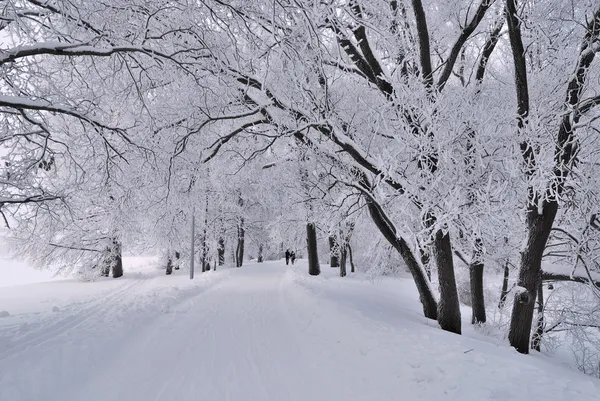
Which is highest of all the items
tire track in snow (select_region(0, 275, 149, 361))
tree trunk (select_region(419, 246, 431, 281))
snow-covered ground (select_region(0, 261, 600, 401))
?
tree trunk (select_region(419, 246, 431, 281))

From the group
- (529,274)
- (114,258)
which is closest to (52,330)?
(529,274)

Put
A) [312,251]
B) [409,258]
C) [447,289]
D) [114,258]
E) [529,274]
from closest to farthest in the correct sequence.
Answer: [529,274], [447,289], [409,258], [312,251], [114,258]

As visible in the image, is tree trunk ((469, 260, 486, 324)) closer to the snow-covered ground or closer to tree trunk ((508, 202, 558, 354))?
the snow-covered ground

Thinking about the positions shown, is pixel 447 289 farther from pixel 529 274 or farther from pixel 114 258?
pixel 114 258

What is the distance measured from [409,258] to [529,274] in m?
2.47

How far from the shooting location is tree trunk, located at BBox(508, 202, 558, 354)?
6.77m

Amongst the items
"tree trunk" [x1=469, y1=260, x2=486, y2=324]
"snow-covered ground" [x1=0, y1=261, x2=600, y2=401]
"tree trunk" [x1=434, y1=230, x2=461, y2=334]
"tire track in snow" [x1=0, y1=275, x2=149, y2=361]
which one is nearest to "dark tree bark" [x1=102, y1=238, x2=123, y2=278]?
"tire track in snow" [x1=0, y1=275, x2=149, y2=361]

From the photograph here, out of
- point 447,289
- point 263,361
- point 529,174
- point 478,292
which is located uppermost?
point 529,174

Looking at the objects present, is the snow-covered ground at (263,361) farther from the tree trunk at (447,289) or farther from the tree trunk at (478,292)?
the tree trunk at (478,292)

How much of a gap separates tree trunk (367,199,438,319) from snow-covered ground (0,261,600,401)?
57cm

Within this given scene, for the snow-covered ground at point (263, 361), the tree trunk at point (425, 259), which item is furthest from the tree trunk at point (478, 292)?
the snow-covered ground at point (263, 361)

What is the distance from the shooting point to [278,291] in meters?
14.2

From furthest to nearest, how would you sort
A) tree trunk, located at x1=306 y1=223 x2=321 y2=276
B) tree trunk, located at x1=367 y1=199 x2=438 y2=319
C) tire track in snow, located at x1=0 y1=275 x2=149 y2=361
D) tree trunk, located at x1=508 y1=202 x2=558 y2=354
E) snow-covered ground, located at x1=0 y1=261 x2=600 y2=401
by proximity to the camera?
tree trunk, located at x1=306 y1=223 x2=321 y2=276 < tree trunk, located at x1=367 y1=199 x2=438 y2=319 < tree trunk, located at x1=508 y1=202 x2=558 y2=354 < tire track in snow, located at x1=0 y1=275 x2=149 y2=361 < snow-covered ground, located at x1=0 y1=261 x2=600 y2=401

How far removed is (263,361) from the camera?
6.02 m
